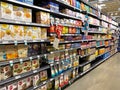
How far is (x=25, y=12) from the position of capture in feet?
8.29

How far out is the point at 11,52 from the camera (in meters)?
2.34

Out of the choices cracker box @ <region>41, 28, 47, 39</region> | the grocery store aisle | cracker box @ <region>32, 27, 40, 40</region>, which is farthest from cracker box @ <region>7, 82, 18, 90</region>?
the grocery store aisle

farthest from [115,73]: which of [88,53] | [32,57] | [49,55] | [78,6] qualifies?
[32,57]

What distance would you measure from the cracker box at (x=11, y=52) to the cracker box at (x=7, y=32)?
154 mm

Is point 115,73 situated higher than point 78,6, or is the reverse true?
point 78,6

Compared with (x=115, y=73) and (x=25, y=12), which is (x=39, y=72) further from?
(x=115, y=73)

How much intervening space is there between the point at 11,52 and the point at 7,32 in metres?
0.32

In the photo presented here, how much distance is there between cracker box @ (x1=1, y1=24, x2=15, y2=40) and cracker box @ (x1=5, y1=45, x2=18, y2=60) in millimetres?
154

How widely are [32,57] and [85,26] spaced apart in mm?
2637

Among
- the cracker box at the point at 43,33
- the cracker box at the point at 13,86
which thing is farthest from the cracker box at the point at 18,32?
the cracker box at the point at 13,86

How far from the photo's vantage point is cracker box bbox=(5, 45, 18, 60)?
2.28 meters

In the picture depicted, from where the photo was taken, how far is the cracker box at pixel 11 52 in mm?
2283

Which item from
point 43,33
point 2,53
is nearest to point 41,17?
point 43,33

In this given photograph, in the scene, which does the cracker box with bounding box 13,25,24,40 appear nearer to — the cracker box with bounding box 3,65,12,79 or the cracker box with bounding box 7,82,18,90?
the cracker box with bounding box 3,65,12,79
